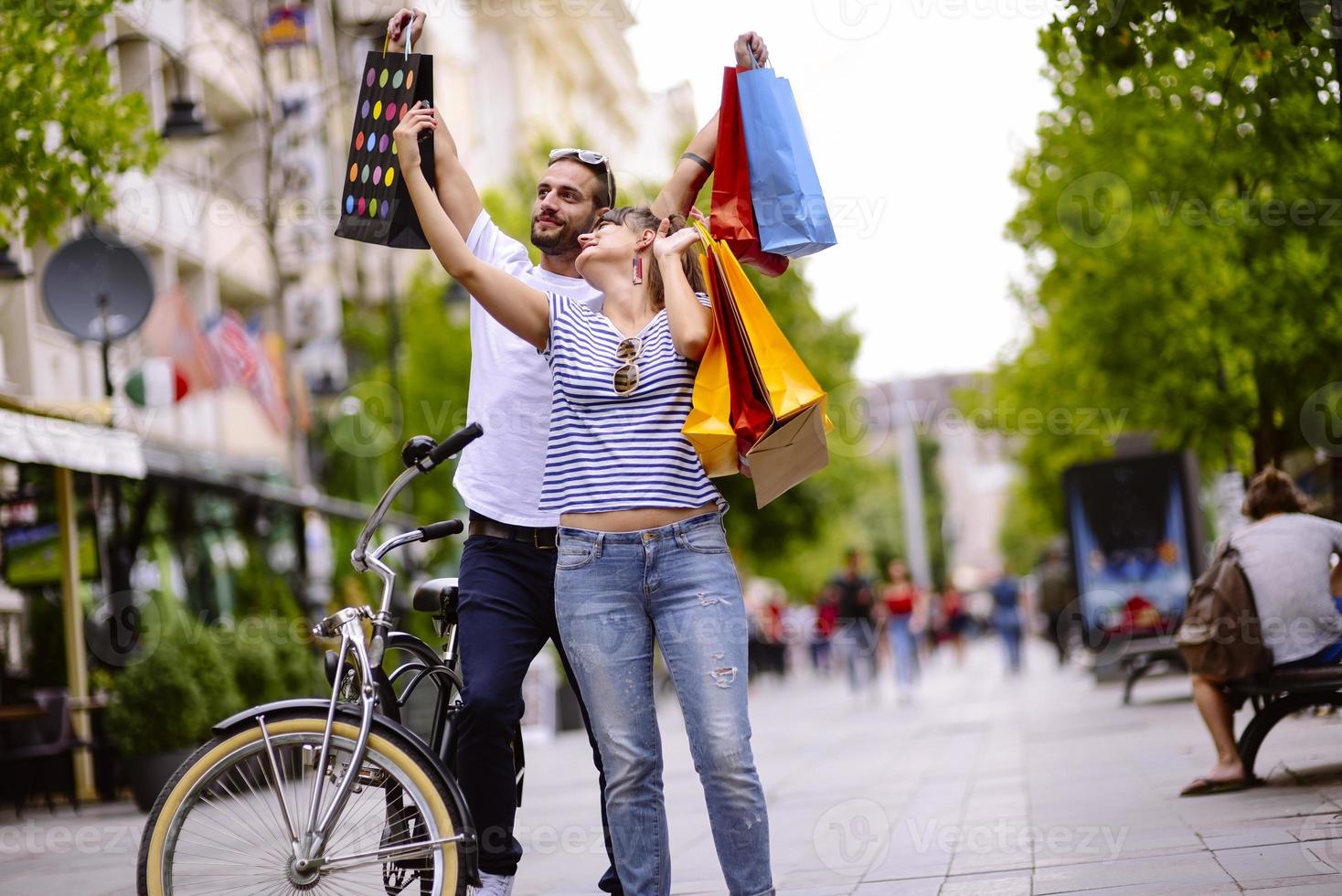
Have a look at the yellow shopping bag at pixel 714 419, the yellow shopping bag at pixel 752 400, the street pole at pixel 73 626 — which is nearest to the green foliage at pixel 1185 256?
the yellow shopping bag at pixel 752 400

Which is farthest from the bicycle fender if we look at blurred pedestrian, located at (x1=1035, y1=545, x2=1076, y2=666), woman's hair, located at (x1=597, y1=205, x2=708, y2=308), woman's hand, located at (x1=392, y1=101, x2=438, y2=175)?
blurred pedestrian, located at (x1=1035, y1=545, x2=1076, y2=666)

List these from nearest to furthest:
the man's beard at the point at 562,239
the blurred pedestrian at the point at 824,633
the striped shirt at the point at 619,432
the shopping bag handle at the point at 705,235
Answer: the striped shirt at the point at 619,432 → the shopping bag handle at the point at 705,235 → the man's beard at the point at 562,239 → the blurred pedestrian at the point at 824,633

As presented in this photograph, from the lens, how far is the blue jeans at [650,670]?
3992 millimetres

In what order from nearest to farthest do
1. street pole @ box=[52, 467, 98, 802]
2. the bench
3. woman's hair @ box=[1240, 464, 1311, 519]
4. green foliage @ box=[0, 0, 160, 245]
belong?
the bench < woman's hair @ box=[1240, 464, 1311, 519] < green foliage @ box=[0, 0, 160, 245] < street pole @ box=[52, 467, 98, 802]

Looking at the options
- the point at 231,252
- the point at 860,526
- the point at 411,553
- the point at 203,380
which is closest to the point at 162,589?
the point at 203,380

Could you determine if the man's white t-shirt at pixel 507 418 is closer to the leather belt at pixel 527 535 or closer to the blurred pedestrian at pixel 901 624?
the leather belt at pixel 527 535

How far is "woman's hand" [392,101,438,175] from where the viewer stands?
14.5 ft

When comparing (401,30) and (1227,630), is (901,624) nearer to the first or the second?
(1227,630)

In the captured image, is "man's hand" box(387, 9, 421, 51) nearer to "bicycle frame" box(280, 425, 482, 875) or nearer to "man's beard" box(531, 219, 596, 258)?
"man's beard" box(531, 219, 596, 258)

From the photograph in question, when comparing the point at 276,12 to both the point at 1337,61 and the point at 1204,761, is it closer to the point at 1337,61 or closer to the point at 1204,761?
the point at 1204,761

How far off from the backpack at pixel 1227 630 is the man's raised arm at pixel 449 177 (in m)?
4.49

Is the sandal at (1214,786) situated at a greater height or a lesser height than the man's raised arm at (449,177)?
lesser

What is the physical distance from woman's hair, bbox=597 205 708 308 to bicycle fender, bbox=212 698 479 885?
1.24 metres

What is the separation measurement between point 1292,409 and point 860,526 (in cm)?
8365
